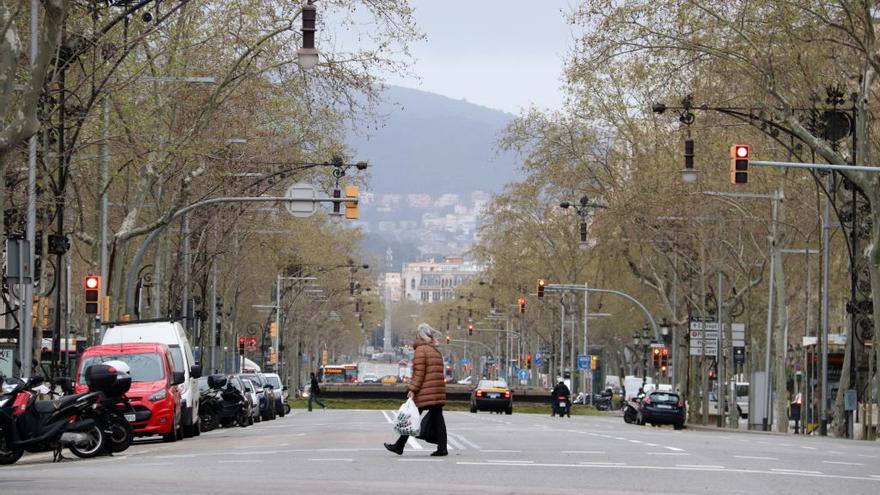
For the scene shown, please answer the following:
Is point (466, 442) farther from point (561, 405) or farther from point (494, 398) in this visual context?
point (494, 398)

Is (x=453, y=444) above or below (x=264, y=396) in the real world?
above

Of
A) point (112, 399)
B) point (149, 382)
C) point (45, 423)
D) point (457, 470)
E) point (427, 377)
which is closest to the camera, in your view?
point (457, 470)

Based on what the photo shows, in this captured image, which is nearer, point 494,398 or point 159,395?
point 159,395

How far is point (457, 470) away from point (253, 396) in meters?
31.9

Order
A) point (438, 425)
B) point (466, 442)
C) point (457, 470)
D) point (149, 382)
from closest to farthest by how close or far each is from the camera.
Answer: point (457, 470), point (438, 425), point (466, 442), point (149, 382)

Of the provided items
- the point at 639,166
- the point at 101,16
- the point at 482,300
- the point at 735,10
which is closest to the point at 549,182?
the point at 639,166

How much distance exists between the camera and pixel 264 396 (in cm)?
5606

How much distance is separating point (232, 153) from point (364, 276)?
261 feet

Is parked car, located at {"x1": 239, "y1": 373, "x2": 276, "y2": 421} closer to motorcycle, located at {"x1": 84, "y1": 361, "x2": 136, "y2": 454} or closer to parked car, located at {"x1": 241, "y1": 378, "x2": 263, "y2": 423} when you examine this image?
parked car, located at {"x1": 241, "y1": 378, "x2": 263, "y2": 423}

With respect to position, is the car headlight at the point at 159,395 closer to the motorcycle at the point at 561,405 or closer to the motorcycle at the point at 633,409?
the motorcycle at the point at 633,409

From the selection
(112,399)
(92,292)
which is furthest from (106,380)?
(92,292)

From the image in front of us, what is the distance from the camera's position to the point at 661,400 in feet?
202

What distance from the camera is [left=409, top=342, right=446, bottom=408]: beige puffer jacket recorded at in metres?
22.3

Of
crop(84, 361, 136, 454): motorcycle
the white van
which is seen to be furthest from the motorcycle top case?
the white van
